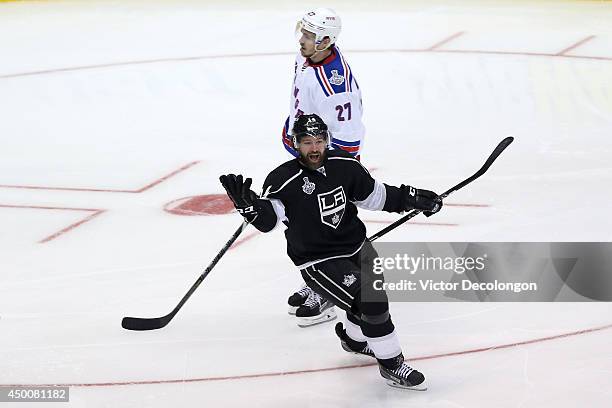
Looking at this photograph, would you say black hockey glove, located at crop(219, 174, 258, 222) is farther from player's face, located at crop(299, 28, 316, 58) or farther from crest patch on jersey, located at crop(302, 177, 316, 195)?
player's face, located at crop(299, 28, 316, 58)

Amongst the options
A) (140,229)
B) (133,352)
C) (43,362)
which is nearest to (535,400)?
(133,352)

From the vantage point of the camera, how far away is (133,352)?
406 cm

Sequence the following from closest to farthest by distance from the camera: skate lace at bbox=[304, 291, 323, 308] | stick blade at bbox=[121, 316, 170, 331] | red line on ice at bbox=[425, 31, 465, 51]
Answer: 1. stick blade at bbox=[121, 316, 170, 331]
2. skate lace at bbox=[304, 291, 323, 308]
3. red line on ice at bbox=[425, 31, 465, 51]

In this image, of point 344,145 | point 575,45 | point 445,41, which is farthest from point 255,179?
point 575,45

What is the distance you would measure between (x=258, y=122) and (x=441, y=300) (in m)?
3.03

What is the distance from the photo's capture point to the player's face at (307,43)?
14.3 feet

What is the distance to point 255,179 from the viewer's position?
612 centimetres

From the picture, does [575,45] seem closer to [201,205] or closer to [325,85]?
[201,205]

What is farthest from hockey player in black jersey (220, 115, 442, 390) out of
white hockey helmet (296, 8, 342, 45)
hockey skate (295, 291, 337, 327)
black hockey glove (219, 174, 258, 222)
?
white hockey helmet (296, 8, 342, 45)

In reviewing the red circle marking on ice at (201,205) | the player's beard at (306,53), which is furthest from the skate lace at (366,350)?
the red circle marking on ice at (201,205)

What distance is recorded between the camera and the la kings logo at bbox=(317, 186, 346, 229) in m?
3.69

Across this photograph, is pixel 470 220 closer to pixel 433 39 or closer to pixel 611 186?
pixel 611 186

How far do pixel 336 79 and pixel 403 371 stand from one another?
122cm

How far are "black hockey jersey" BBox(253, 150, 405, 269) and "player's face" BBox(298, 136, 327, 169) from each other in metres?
0.04
